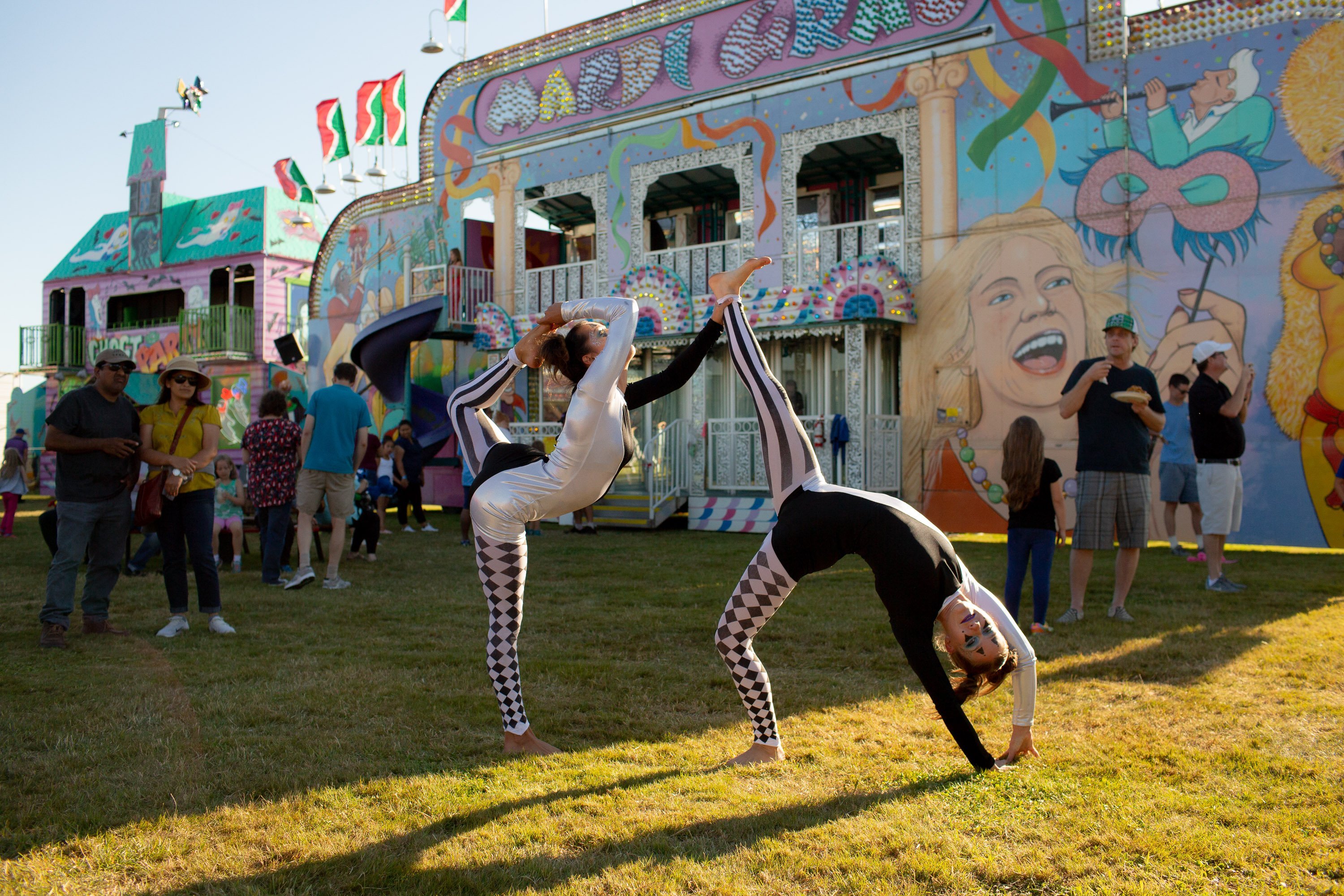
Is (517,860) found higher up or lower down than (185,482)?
lower down

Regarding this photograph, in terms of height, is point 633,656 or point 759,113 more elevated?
point 759,113

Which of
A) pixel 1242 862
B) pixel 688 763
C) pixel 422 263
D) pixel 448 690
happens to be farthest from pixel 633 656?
pixel 422 263

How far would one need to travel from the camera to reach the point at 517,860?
9.57ft

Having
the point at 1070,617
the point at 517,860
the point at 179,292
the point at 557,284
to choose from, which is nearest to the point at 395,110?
the point at 557,284

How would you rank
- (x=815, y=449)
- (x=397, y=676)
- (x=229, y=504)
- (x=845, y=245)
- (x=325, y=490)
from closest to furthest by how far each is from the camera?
(x=397, y=676)
(x=325, y=490)
(x=229, y=504)
(x=815, y=449)
(x=845, y=245)

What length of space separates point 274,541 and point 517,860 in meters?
6.76

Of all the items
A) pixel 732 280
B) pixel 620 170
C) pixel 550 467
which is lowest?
pixel 550 467

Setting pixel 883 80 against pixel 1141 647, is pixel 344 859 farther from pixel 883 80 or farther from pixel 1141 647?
pixel 883 80

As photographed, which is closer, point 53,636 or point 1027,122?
point 53,636

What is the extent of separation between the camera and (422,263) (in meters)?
20.9

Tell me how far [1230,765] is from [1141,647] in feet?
7.09

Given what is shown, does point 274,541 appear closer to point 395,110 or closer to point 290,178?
point 395,110

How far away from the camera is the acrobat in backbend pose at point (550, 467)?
3896mm

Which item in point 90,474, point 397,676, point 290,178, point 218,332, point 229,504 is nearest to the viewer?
point 397,676
